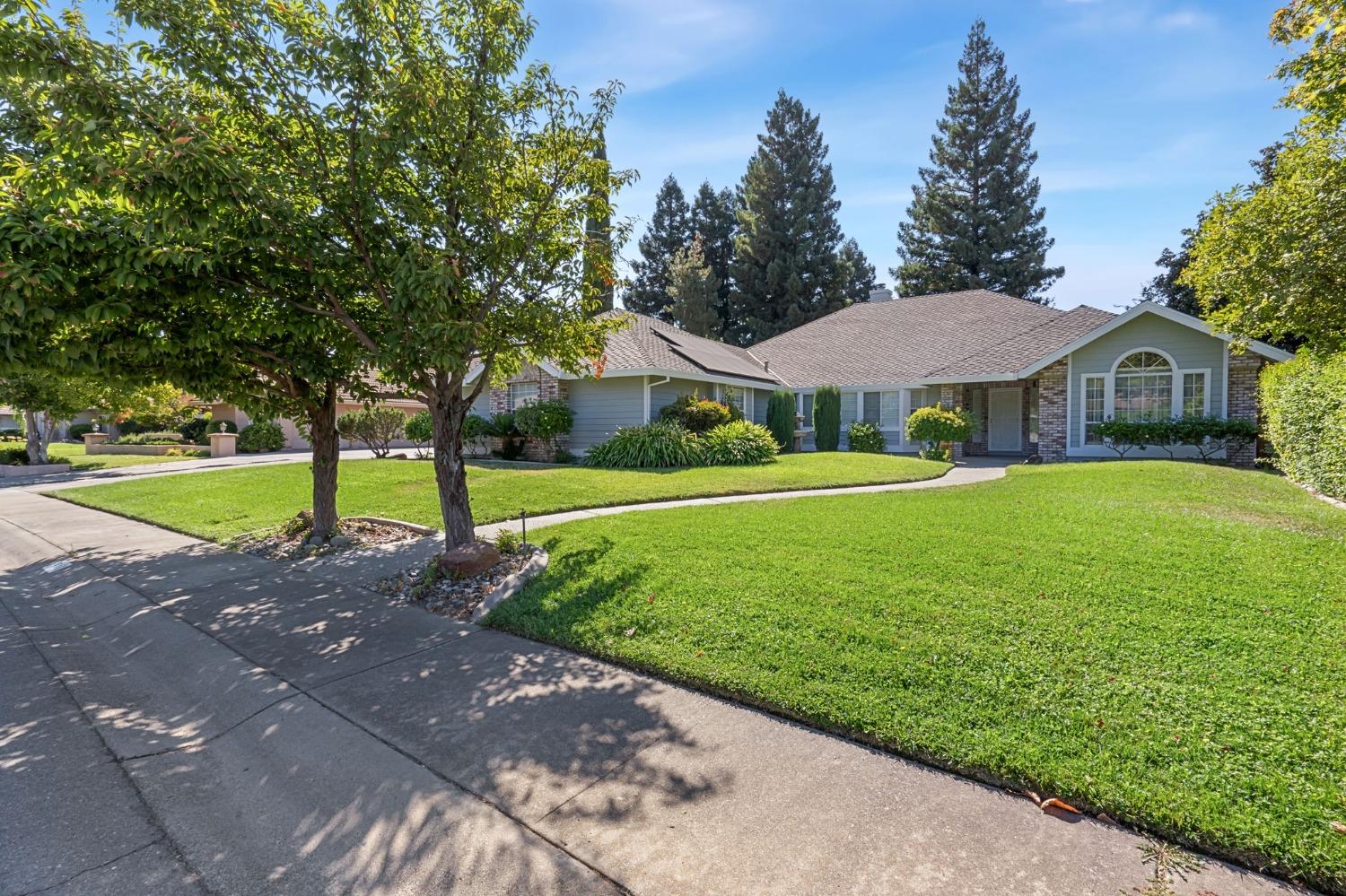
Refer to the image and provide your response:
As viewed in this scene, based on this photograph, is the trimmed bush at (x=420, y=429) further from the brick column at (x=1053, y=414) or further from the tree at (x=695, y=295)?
the tree at (x=695, y=295)

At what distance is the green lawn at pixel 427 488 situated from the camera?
10.3m

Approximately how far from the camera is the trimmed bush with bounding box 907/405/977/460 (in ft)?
56.9

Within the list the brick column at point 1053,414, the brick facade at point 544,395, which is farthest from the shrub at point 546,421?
the brick column at point 1053,414

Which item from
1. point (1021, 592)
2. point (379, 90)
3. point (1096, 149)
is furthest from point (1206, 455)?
point (379, 90)

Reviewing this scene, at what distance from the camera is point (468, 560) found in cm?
647

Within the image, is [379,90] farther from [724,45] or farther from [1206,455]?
[1206,455]

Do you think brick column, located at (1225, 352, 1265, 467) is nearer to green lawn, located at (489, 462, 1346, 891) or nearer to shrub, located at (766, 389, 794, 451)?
green lawn, located at (489, 462, 1346, 891)

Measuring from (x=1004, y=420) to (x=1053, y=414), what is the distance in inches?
132

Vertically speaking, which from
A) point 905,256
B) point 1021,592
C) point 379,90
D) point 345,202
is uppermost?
point 905,256

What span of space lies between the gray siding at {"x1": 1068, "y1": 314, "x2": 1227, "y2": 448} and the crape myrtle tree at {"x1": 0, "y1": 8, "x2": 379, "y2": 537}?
17787mm

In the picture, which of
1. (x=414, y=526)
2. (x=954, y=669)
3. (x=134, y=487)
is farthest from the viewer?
(x=134, y=487)

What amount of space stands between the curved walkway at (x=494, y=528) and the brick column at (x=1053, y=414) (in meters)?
5.09

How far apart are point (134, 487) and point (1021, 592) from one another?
1829cm

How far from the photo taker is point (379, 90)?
217 inches
